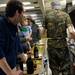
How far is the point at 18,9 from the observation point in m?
3.58

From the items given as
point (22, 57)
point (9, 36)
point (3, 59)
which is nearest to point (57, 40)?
point (22, 57)

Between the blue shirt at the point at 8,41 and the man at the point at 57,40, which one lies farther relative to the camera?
the man at the point at 57,40

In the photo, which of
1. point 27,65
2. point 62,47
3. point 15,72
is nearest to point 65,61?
point 62,47

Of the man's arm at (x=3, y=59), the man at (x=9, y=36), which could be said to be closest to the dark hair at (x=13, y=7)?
the man at (x=9, y=36)

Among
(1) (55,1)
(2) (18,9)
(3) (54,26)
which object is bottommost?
(3) (54,26)

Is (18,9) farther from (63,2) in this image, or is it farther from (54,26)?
(63,2)

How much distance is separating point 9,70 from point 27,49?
1433mm

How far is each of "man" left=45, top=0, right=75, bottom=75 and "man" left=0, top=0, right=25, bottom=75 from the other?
3.16m

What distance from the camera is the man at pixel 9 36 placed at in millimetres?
3502

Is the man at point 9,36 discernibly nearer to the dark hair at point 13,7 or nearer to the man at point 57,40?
the dark hair at point 13,7

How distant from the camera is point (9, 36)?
3.56 meters

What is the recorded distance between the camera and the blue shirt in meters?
3.50

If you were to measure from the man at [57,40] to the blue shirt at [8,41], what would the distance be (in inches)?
123

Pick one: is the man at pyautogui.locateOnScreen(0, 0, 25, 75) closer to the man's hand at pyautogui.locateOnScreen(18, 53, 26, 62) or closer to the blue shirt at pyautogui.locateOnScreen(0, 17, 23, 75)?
the blue shirt at pyautogui.locateOnScreen(0, 17, 23, 75)
